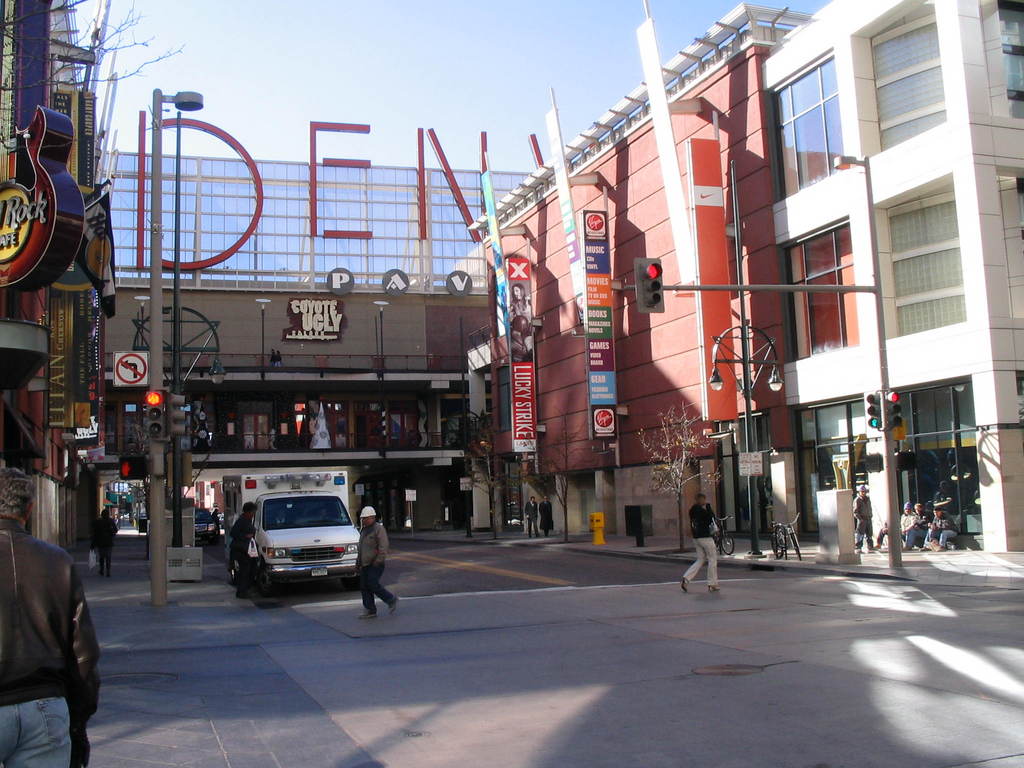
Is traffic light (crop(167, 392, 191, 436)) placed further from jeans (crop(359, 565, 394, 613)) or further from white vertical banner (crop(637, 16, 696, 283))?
white vertical banner (crop(637, 16, 696, 283))

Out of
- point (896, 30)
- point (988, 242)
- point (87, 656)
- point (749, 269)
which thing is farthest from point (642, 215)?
point (87, 656)

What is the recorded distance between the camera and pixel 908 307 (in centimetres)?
2769

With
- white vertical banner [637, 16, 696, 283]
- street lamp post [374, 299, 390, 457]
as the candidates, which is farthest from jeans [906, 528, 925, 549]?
street lamp post [374, 299, 390, 457]

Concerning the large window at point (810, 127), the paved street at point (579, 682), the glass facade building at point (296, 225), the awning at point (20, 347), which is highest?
the glass facade building at point (296, 225)

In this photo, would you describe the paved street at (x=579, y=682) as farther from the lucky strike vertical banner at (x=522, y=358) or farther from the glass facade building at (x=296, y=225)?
the glass facade building at (x=296, y=225)

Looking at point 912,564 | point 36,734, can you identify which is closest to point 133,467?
point 36,734

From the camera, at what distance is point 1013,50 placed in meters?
26.3

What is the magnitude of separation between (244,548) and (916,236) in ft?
63.8

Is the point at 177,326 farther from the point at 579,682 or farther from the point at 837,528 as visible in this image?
the point at 579,682

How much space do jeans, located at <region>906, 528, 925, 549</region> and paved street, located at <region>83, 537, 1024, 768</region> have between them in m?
8.75

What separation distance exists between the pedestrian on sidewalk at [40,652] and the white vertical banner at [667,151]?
101 feet

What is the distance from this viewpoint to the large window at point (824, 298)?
2991 cm

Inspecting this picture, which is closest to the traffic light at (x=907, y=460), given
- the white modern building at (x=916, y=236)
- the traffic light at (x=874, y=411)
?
the traffic light at (x=874, y=411)

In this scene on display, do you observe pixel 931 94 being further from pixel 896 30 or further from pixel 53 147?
pixel 53 147
